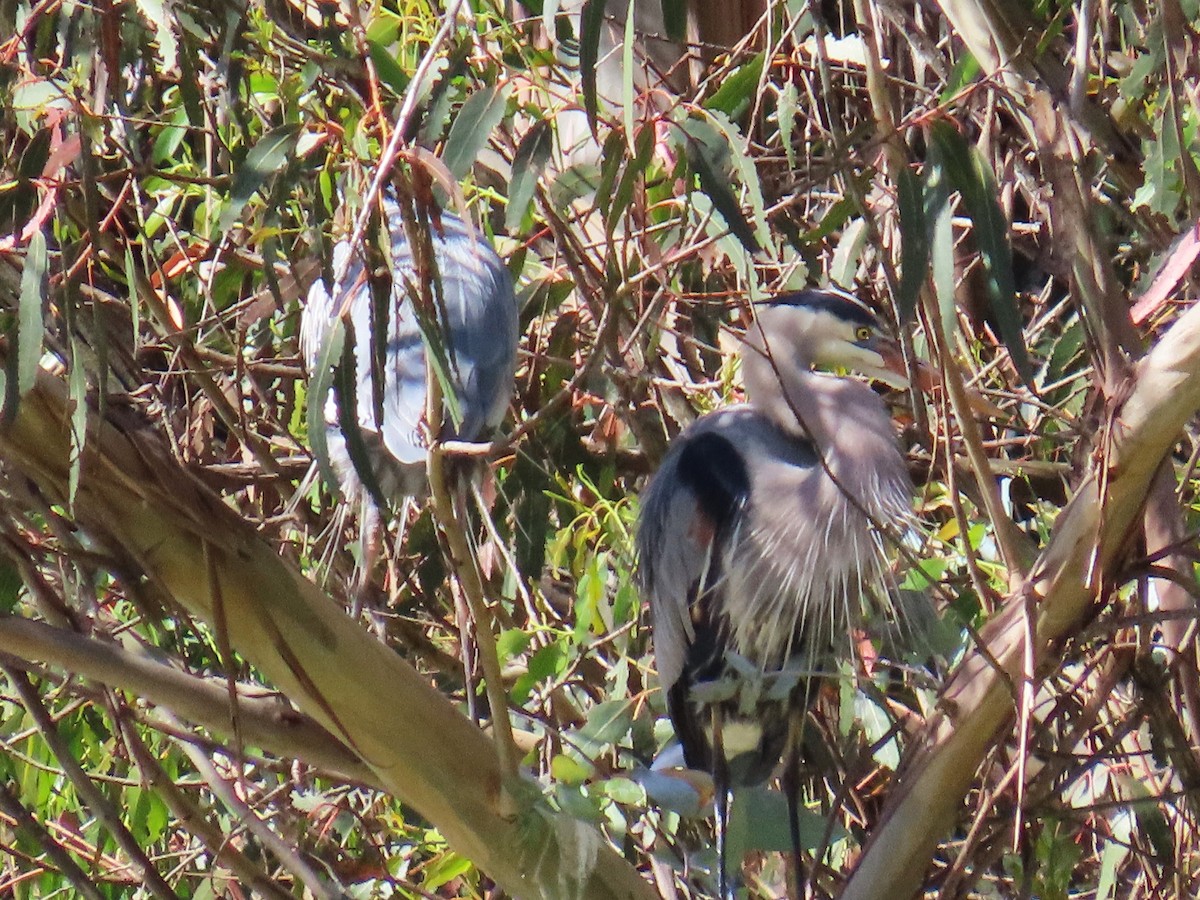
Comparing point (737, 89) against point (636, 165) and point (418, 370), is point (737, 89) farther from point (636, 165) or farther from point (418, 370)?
point (418, 370)

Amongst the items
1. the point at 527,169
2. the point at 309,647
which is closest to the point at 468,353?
the point at 527,169

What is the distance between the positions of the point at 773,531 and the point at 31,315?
100 cm

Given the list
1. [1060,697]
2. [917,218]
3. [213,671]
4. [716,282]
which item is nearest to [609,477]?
[716,282]

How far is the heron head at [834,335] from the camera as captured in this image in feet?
5.43

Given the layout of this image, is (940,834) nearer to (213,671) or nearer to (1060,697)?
(1060,697)

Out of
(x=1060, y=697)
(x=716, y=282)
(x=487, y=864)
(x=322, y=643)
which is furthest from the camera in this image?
(x=716, y=282)

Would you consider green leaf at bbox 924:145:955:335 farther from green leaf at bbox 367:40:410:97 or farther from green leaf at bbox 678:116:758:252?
green leaf at bbox 367:40:410:97

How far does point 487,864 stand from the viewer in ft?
3.63

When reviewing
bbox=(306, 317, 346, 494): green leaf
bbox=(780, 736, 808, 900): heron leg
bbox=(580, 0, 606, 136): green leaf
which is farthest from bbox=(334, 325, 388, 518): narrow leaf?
bbox=(780, 736, 808, 900): heron leg

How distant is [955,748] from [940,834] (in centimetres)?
8

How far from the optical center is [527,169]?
1.09m

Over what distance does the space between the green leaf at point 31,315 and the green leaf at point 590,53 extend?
361 mm

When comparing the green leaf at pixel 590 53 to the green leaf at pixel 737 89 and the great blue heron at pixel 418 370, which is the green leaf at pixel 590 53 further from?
the great blue heron at pixel 418 370

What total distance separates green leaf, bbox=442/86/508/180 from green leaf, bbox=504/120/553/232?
4 cm
